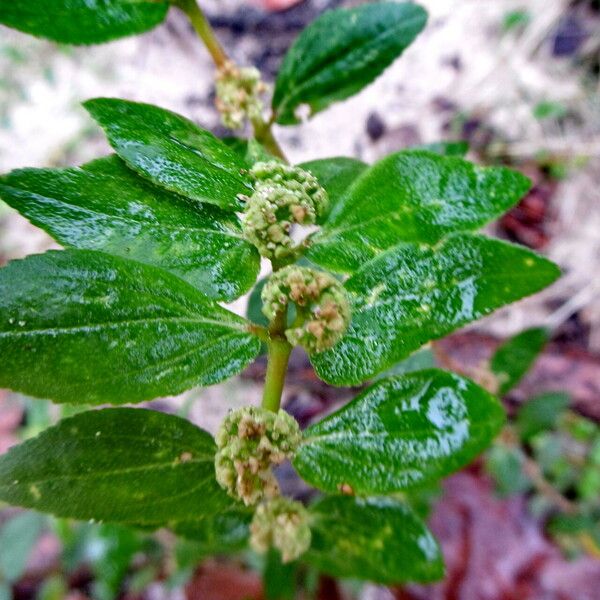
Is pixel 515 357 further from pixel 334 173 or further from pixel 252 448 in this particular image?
pixel 252 448

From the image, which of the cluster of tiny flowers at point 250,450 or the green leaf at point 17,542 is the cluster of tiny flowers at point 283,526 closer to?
the cluster of tiny flowers at point 250,450

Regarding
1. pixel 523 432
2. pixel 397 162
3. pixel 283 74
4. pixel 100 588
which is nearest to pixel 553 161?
pixel 523 432

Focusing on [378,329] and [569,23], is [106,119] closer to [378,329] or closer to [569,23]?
[378,329]

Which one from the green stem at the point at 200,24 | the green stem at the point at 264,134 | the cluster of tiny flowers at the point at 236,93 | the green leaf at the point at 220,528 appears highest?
the green stem at the point at 200,24

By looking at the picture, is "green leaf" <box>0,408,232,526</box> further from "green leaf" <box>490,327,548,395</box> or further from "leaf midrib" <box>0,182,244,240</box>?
"green leaf" <box>490,327,548,395</box>

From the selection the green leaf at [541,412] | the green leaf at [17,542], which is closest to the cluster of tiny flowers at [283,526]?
the green leaf at [541,412]

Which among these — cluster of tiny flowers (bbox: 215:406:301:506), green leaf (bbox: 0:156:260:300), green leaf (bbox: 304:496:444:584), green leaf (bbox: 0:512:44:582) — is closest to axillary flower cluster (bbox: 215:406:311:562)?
cluster of tiny flowers (bbox: 215:406:301:506)
